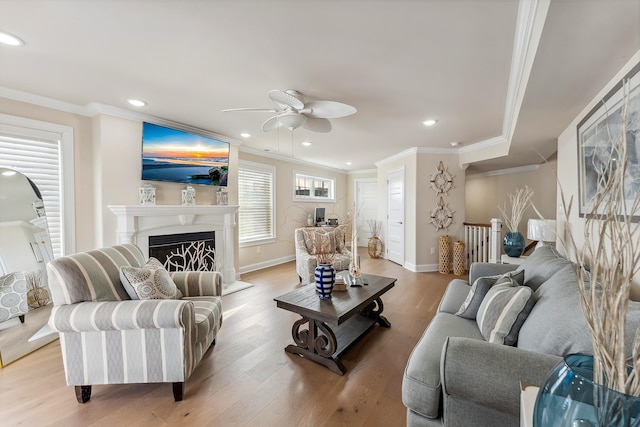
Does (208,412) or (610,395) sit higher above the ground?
(610,395)

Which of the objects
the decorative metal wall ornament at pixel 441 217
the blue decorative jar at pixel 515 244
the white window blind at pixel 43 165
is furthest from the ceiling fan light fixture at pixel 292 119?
the decorative metal wall ornament at pixel 441 217

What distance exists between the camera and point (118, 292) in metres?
1.80

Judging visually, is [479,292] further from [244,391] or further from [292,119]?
[292,119]

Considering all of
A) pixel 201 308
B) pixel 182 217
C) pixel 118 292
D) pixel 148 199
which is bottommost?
pixel 201 308

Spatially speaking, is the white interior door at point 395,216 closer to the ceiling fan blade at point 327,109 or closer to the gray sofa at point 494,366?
the ceiling fan blade at point 327,109

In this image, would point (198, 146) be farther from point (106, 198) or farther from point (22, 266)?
point (22, 266)

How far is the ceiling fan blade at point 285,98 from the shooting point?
203cm

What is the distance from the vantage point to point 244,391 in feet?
5.76

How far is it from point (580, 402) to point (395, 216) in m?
5.00

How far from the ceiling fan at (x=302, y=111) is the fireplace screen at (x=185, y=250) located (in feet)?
6.37

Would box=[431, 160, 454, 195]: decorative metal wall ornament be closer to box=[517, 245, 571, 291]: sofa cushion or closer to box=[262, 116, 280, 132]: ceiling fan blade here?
box=[517, 245, 571, 291]: sofa cushion

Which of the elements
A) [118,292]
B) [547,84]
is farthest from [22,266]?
[547,84]

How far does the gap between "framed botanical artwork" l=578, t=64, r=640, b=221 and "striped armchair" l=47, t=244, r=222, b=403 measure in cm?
211

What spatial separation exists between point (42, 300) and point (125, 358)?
1652mm
